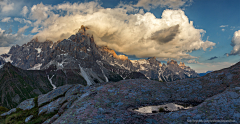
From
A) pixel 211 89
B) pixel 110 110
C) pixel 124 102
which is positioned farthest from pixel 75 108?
pixel 211 89

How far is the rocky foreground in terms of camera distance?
9.83 meters

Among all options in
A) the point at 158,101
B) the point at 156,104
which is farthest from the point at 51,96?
the point at 158,101

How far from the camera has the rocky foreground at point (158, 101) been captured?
9.83m

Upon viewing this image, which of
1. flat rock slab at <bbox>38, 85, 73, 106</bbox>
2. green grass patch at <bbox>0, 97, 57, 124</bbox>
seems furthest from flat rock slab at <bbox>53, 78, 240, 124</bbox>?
flat rock slab at <bbox>38, 85, 73, 106</bbox>

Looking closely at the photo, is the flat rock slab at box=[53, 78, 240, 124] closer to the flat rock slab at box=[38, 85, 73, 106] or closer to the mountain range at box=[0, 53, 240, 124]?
the mountain range at box=[0, 53, 240, 124]

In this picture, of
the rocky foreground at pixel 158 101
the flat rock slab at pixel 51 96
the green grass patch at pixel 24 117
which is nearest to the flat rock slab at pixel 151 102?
the rocky foreground at pixel 158 101

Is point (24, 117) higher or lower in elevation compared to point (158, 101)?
lower

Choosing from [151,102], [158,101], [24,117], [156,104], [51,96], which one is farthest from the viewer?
[51,96]

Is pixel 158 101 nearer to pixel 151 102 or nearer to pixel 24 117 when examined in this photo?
pixel 151 102

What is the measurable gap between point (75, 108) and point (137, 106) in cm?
672

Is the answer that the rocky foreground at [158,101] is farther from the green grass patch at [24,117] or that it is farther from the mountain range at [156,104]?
the green grass patch at [24,117]

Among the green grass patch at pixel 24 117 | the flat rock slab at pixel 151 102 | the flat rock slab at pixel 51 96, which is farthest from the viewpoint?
the flat rock slab at pixel 51 96

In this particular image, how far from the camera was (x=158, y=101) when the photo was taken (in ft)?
46.7

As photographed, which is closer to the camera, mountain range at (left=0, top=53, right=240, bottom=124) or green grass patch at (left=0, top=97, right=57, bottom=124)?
mountain range at (left=0, top=53, right=240, bottom=124)
